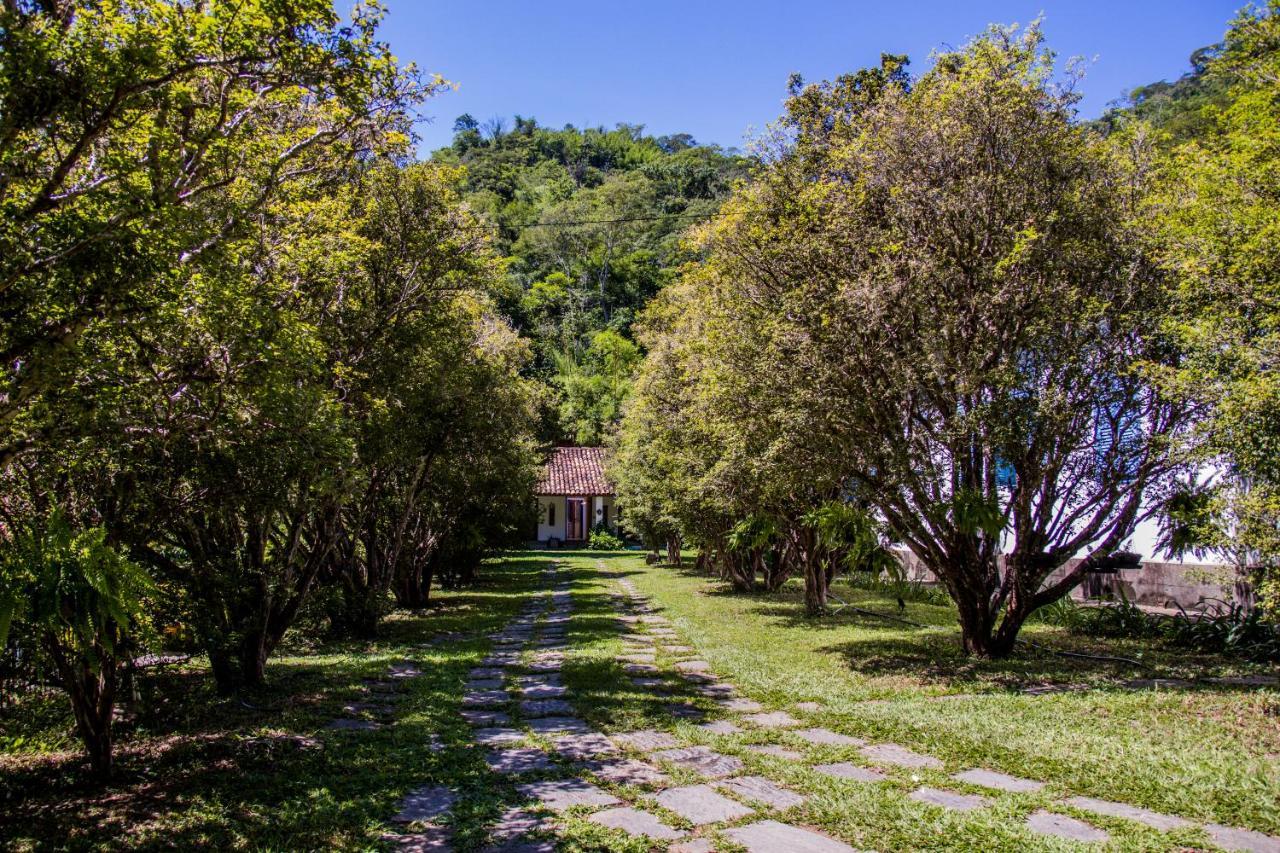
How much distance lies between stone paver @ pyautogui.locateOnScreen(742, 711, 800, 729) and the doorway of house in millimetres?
33839

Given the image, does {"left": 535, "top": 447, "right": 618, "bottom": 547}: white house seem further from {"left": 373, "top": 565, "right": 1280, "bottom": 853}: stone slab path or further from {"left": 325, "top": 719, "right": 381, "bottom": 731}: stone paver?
{"left": 325, "top": 719, "right": 381, "bottom": 731}: stone paver

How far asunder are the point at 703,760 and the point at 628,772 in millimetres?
538

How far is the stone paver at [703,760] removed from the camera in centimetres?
490

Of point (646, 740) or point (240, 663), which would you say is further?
point (240, 663)

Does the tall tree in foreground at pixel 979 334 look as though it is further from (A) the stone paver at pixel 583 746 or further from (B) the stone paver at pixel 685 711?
(A) the stone paver at pixel 583 746

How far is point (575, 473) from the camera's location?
40188 mm

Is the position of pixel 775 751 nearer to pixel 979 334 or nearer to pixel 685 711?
pixel 685 711

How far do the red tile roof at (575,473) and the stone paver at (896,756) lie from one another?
32283 mm

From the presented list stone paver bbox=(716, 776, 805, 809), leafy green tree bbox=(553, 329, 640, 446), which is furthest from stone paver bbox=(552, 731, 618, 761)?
leafy green tree bbox=(553, 329, 640, 446)

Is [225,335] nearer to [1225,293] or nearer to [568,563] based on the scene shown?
[1225,293]

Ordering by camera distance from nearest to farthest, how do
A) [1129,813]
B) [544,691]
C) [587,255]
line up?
[1129,813], [544,691], [587,255]

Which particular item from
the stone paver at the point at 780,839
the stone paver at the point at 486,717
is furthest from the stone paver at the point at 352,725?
the stone paver at the point at 780,839

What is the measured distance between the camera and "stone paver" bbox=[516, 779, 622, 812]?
14.3 feet

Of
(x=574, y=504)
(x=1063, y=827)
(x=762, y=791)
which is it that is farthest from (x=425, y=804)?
(x=574, y=504)
